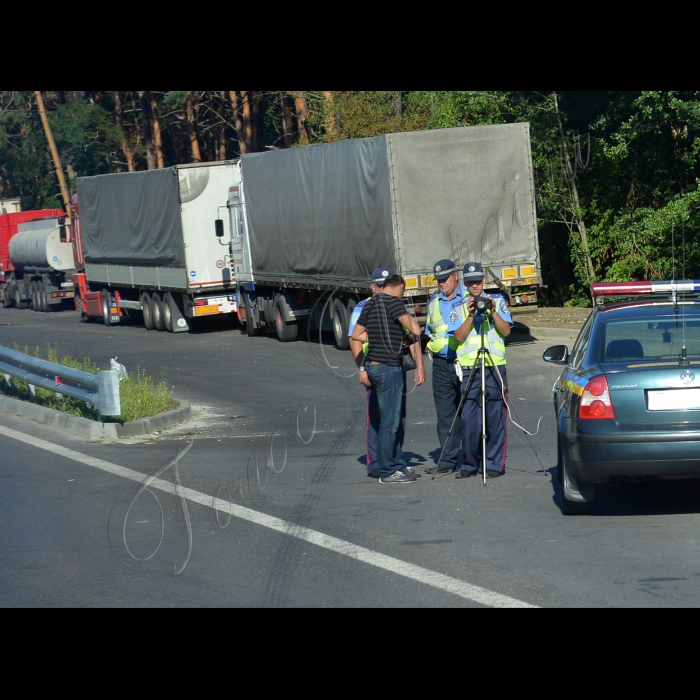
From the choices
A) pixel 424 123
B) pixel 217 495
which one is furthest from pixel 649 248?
pixel 217 495

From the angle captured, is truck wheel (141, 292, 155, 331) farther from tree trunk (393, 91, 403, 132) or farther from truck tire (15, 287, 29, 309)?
truck tire (15, 287, 29, 309)

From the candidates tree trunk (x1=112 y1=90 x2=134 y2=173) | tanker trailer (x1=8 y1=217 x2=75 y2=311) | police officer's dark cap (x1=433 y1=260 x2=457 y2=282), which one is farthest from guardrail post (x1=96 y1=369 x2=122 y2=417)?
tree trunk (x1=112 y1=90 x2=134 y2=173)

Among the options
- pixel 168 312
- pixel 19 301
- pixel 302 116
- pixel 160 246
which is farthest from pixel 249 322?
pixel 19 301

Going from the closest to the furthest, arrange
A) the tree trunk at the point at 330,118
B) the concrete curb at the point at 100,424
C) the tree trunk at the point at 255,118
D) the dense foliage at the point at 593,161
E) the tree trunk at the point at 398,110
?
the concrete curb at the point at 100,424 < the dense foliage at the point at 593,161 < the tree trunk at the point at 398,110 < the tree trunk at the point at 330,118 < the tree trunk at the point at 255,118

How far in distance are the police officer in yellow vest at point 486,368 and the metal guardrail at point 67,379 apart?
4491mm

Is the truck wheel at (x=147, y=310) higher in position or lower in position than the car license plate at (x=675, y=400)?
lower

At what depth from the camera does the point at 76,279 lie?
35781 mm

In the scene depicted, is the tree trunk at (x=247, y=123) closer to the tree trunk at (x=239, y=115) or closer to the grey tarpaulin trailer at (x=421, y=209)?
the tree trunk at (x=239, y=115)

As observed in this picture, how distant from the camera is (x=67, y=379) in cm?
1328

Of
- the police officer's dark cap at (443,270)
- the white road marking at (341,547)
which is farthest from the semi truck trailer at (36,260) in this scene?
the police officer's dark cap at (443,270)

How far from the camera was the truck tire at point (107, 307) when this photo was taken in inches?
1289

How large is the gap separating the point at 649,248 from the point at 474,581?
22.0 metres

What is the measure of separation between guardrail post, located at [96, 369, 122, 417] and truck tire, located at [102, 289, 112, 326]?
20616 millimetres

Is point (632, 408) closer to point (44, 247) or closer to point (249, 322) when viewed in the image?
point (249, 322)
